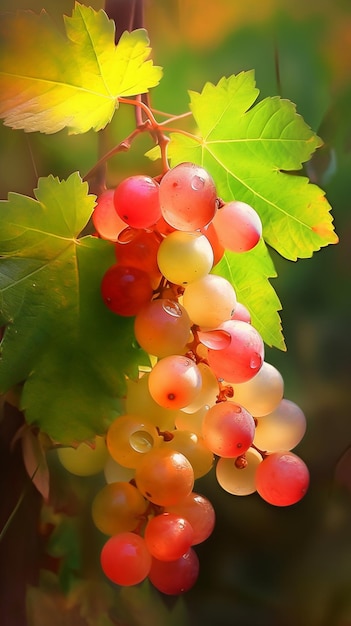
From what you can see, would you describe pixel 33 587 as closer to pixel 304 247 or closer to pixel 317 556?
pixel 317 556

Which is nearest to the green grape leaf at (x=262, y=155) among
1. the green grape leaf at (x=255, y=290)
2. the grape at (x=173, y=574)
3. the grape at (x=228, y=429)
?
the green grape leaf at (x=255, y=290)

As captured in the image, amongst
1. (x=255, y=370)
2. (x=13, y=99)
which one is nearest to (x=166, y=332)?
(x=255, y=370)

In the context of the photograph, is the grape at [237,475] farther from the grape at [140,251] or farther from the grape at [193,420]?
the grape at [140,251]

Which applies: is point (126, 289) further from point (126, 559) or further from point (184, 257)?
point (126, 559)

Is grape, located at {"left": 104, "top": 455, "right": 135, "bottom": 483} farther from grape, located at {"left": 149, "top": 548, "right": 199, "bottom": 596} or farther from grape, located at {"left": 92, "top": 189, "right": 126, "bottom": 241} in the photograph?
grape, located at {"left": 92, "top": 189, "right": 126, "bottom": 241}

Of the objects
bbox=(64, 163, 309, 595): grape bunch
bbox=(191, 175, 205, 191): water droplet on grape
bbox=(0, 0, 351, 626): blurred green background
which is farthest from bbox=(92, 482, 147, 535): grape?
bbox=(191, 175, 205, 191): water droplet on grape

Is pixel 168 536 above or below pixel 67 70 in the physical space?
below

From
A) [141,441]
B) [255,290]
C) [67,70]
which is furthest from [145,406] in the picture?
[67,70]
